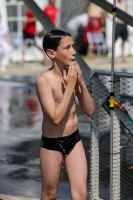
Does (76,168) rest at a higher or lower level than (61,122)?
lower

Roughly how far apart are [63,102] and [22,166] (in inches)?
121

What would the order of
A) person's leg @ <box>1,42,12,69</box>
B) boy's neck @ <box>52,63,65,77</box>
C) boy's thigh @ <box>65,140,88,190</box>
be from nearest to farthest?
boy's thigh @ <box>65,140,88,190</box> < boy's neck @ <box>52,63,65,77</box> < person's leg @ <box>1,42,12,69</box>

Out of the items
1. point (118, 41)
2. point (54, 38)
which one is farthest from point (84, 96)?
point (118, 41)

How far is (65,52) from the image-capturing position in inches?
189

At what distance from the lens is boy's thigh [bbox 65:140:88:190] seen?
4762mm

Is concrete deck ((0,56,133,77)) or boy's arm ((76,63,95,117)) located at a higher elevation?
boy's arm ((76,63,95,117))

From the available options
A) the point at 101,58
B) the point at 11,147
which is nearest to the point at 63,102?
the point at 11,147

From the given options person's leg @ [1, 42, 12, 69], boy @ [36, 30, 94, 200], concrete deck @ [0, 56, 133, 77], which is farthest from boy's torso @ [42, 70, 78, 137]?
person's leg @ [1, 42, 12, 69]

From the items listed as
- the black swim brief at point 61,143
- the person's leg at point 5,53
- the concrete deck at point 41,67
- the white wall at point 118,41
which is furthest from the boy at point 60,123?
the white wall at point 118,41

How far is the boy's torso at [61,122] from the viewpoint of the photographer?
15.8 ft

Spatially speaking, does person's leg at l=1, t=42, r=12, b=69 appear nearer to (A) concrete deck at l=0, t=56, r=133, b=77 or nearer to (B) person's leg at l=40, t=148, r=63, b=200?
(A) concrete deck at l=0, t=56, r=133, b=77

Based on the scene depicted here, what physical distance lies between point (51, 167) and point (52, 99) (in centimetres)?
52

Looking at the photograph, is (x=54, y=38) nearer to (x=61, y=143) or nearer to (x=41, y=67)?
(x=61, y=143)

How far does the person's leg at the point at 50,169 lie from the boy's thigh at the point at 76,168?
0.08 m
